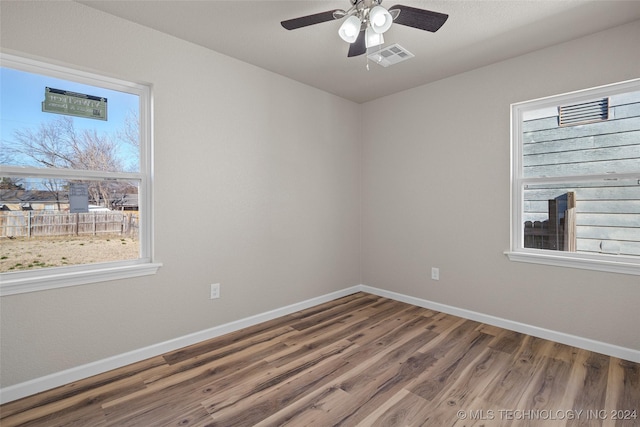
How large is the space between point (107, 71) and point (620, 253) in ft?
13.7

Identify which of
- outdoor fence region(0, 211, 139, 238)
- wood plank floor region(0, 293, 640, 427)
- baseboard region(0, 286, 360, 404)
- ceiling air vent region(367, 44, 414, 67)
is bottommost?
wood plank floor region(0, 293, 640, 427)

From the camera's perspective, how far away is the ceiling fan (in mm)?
1730

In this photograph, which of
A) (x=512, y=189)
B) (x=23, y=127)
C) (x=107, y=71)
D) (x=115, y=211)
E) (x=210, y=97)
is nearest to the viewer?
(x=23, y=127)

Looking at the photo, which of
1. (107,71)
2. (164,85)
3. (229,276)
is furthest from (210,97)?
(229,276)

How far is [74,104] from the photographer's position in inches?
87.7

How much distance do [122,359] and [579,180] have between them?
3.91m

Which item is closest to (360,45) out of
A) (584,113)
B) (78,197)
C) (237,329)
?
(584,113)

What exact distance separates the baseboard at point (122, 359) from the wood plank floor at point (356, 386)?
2.2 inches

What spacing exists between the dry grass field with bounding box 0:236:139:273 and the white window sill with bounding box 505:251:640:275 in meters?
3.36

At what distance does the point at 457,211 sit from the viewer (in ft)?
10.9

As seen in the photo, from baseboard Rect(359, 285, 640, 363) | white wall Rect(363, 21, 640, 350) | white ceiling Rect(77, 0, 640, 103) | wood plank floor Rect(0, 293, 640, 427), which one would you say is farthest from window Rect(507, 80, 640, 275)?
wood plank floor Rect(0, 293, 640, 427)

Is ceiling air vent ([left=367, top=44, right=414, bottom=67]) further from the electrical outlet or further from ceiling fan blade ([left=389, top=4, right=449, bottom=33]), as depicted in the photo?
the electrical outlet

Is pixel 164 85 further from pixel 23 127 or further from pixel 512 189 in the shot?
pixel 512 189

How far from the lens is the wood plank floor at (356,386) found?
1.78 m
